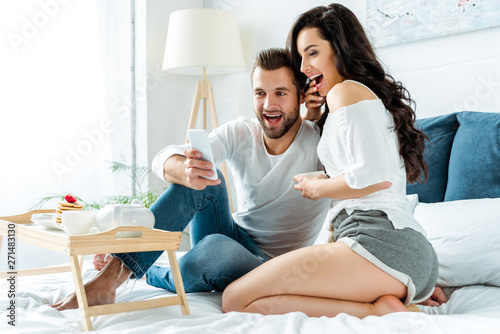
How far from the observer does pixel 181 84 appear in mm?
3492

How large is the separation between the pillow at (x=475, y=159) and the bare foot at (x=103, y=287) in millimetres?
1144

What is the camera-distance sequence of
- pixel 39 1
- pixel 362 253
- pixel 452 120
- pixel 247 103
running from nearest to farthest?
pixel 362 253, pixel 452 120, pixel 39 1, pixel 247 103

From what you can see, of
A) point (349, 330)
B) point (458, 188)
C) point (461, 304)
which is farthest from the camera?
point (458, 188)

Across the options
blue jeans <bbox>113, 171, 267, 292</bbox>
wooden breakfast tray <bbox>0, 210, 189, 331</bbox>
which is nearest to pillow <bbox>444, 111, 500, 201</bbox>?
blue jeans <bbox>113, 171, 267, 292</bbox>

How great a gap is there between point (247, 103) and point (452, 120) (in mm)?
1477

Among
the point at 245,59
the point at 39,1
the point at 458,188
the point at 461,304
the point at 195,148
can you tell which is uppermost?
the point at 39,1

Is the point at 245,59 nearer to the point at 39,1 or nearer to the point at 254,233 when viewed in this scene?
the point at 39,1

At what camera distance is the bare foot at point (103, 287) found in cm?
→ 140

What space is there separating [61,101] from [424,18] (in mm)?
2048

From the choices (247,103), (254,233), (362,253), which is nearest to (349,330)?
(362,253)

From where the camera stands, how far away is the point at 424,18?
2.27 metres

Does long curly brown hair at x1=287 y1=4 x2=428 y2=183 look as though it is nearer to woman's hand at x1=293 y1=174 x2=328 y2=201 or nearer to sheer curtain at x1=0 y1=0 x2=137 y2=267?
woman's hand at x1=293 y1=174 x2=328 y2=201

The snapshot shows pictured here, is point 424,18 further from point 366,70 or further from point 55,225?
point 55,225

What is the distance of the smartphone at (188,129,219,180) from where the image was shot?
1.47 meters
